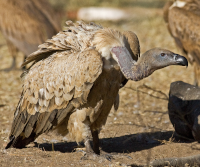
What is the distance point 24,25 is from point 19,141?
13.4 feet

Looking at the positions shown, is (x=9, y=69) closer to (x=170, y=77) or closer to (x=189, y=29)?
(x=170, y=77)

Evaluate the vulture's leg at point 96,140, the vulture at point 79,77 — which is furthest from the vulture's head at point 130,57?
the vulture's leg at point 96,140

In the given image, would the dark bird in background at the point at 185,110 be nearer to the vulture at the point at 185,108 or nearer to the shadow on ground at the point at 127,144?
the vulture at the point at 185,108

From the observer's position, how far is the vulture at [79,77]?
3686 millimetres

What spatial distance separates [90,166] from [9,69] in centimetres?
567

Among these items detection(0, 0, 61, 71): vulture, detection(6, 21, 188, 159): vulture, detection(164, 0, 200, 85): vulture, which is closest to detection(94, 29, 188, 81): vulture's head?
detection(6, 21, 188, 159): vulture

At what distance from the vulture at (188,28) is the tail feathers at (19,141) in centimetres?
386

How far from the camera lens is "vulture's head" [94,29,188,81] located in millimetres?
3584

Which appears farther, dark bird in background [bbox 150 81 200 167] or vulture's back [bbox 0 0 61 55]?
vulture's back [bbox 0 0 61 55]

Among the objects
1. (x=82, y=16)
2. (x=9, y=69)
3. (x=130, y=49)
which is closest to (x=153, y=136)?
(x=130, y=49)

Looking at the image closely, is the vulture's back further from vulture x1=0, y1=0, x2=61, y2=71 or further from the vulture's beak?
the vulture's beak

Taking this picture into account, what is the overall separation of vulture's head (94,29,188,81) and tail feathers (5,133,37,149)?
1382 mm

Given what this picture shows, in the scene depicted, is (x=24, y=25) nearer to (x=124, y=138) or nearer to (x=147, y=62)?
(x=124, y=138)

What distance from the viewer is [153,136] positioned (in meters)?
5.03
